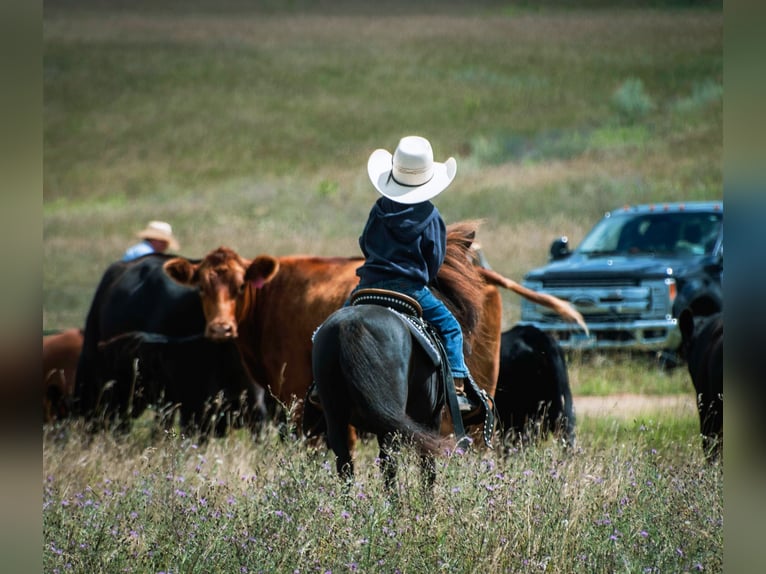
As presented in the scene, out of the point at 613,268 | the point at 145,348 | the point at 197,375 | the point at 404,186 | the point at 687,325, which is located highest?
the point at 404,186

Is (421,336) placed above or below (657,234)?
below

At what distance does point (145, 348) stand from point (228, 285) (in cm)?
145

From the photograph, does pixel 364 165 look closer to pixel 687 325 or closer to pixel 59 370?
pixel 59 370

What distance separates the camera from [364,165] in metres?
33.9

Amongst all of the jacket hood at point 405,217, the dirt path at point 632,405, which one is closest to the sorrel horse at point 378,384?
the jacket hood at point 405,217

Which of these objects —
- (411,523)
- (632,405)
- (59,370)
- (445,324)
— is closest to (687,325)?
(632,405)

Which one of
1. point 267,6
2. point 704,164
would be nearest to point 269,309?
point 704,164

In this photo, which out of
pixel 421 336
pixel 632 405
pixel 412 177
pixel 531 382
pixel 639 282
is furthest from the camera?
pixel 639 282

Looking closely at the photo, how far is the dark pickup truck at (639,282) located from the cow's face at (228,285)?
5776mm

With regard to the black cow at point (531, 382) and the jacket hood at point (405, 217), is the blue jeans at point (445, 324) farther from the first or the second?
the black cow at point (531, 382)

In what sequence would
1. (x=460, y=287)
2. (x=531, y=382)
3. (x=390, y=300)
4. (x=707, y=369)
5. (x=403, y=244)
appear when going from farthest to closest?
1. (x=531, y=382)
2. (x=707, y=369)
3. (x=460, y=287)
4. (x=403, y=244)
5. (x=390, y=300)

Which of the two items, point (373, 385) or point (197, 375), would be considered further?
point (197, 375)

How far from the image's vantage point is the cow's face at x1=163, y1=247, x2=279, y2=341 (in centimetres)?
745
